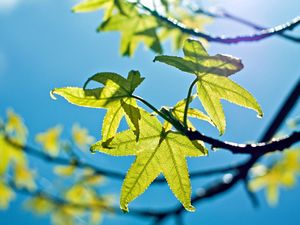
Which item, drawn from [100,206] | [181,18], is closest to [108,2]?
[181,18]

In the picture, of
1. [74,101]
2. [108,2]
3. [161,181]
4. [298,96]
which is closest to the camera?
[74,101]

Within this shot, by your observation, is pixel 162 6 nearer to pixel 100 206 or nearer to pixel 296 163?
pixel 100 206

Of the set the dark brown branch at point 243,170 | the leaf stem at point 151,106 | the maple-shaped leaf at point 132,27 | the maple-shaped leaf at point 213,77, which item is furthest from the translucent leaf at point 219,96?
the dark brown branch at point 243,170

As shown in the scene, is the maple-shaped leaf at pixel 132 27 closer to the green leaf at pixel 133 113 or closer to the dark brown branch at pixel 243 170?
the dark brown branch at pixel 243 170

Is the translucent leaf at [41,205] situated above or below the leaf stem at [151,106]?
below

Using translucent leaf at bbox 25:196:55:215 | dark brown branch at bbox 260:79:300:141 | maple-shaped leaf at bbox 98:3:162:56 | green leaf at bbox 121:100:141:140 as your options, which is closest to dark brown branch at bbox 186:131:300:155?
green leaf at bbox 121:100:141:140

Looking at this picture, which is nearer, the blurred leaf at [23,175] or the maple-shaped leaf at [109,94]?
the maple-shaped leaf at [109,94]

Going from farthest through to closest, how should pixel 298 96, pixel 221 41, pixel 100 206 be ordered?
pixel 100 206 < pixel 298 96 < pixel 221 41

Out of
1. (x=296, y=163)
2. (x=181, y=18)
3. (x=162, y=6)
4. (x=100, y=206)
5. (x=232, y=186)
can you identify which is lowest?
(x=100, y=206)

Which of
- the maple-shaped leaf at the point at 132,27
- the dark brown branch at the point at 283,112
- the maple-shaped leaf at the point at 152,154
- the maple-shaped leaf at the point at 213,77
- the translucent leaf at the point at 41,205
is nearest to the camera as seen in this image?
the maple-shaped leaf at the point at 213,77
